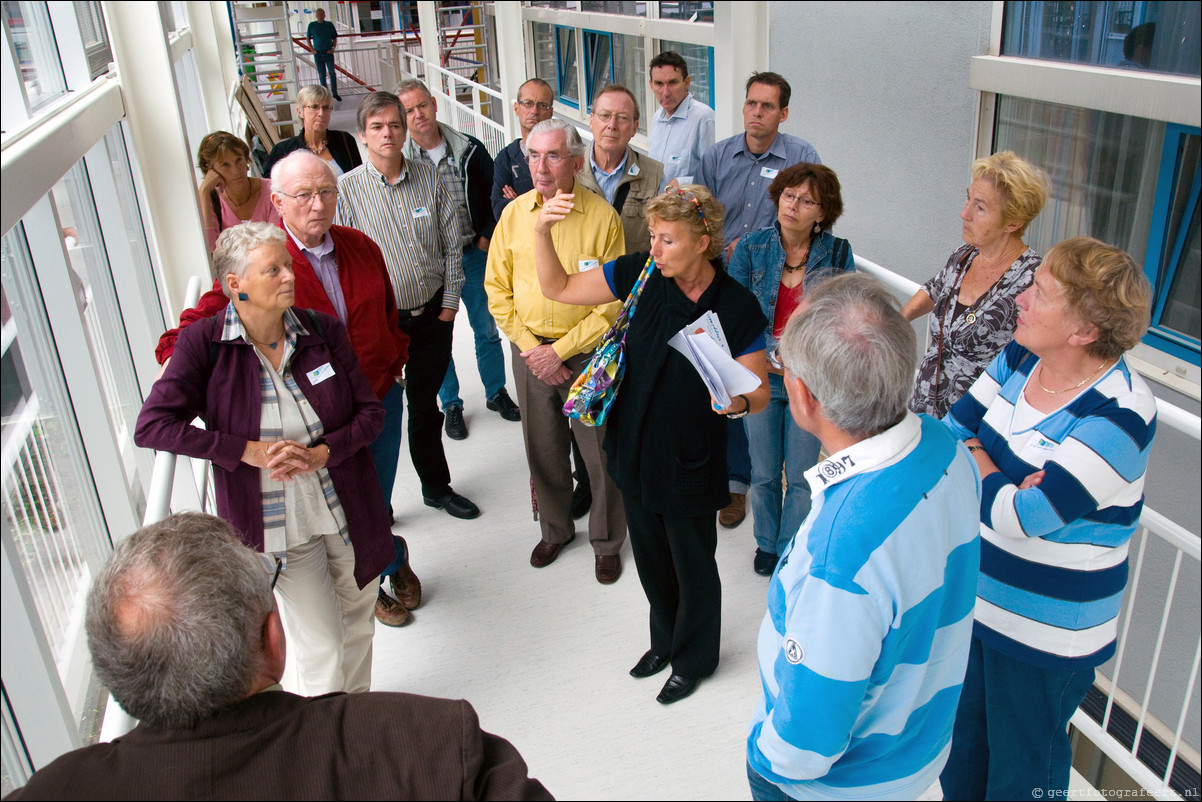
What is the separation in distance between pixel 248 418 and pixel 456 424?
2.36 meters

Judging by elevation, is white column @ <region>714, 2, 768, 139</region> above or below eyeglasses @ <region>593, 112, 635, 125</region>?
above

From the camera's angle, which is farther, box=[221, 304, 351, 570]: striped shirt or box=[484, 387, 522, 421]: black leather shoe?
box=[484, 387, 522, 421]: black leather shoe

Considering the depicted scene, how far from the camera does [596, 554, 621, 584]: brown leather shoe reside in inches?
130

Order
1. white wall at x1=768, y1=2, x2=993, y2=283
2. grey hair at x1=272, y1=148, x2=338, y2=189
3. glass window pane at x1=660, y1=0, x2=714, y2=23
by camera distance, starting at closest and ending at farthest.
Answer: grey hair at x1=272, y1=148, x2=338, y2=189
white wall at x1=768, y1=2, x2=993, y2=283
glass window pane at x1=660, y1=0, x2=714, y2=23

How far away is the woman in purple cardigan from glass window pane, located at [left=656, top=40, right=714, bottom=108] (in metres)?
4.92

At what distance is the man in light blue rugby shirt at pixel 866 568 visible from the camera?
134 cm

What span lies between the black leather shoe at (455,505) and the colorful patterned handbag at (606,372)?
4.55 ft

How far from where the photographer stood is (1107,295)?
1.64 metres

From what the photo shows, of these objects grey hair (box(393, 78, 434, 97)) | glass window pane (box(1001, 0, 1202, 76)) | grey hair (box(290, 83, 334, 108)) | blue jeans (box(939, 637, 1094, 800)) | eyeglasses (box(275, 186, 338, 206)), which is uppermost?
glass window pane (box(1001, 0, 1202, 76))

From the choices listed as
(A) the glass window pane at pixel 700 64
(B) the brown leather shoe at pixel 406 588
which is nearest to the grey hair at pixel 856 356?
(B) the brown leather shoe at pixel 406 588

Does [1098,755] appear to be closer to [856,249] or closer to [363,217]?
[856,249]

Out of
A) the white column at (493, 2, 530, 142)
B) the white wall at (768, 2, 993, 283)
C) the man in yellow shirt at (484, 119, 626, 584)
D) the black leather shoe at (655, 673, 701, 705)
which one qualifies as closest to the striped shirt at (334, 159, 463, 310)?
the man in yellow shirt at (484, 119, 626, 584)

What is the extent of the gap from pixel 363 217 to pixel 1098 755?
12.7 ft

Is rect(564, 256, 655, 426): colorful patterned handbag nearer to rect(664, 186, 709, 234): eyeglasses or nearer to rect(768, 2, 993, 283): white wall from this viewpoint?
rect(664, 186, 709, 234): eyeglasses
